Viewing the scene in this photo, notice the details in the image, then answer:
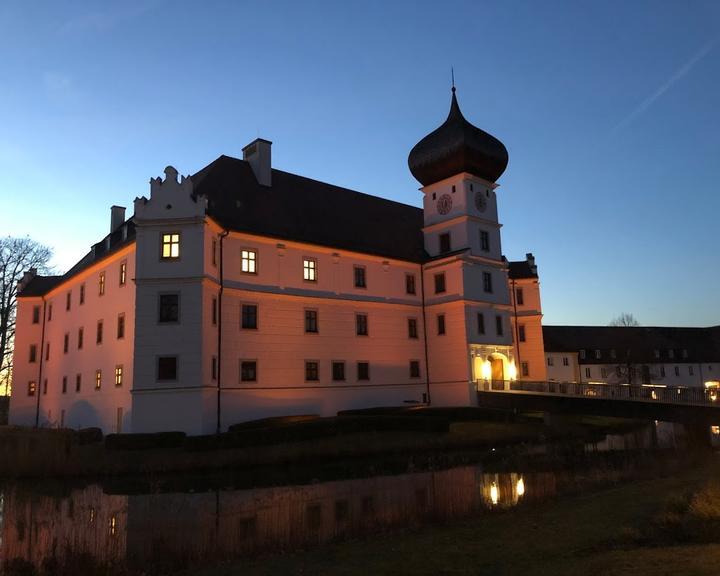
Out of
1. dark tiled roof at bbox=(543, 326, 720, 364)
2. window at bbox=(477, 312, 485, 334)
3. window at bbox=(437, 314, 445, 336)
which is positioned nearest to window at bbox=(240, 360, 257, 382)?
window at bbox=(437, 314, 445, 336)

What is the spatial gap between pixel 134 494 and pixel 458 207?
26.4m

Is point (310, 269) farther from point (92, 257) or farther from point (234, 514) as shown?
point (234, 514)

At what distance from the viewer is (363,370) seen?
33.8 metres

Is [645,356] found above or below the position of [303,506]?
above

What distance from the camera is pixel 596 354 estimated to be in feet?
220

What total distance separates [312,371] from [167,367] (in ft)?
27.0

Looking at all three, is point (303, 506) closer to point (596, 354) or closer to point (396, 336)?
point (396, 336)

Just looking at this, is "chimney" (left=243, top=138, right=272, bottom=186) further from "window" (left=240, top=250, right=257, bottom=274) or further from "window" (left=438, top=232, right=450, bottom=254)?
"window" (left=438, top=232, right=450, bottom=254)

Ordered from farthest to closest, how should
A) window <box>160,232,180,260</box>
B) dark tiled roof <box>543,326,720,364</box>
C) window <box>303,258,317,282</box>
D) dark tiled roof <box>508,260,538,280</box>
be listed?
dark tiled roof <box>543,326,720,364</box> < dark tiled roof <box>508,260,538,280</box> < window <box>303,258,317,282</box> < window <box>160,232,180,260</box>

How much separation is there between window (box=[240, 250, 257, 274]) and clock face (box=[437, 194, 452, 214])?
13982 mm

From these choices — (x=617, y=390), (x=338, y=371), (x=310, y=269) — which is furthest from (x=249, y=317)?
(x=617, y=390)

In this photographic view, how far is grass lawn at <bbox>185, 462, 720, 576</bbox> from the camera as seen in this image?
7633 millimetres

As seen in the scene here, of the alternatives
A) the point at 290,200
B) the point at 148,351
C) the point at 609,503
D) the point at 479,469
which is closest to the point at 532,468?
the point at 479,469

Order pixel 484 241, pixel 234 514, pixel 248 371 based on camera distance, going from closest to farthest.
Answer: pixel 234 514 → pixel 248 371 → pixel 484 241
